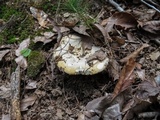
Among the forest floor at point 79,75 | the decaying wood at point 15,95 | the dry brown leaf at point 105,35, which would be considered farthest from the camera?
the dry brown leaf at point 105,35

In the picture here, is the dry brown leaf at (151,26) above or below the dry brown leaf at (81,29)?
below

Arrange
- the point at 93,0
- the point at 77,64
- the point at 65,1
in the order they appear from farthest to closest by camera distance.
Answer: the point at 93,0, the point at 65,1, the point at 77,64

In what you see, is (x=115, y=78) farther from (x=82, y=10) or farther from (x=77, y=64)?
(x=82, y=10)

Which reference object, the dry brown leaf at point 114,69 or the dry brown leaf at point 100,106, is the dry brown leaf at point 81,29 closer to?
the dry brown leaf at point 114,69

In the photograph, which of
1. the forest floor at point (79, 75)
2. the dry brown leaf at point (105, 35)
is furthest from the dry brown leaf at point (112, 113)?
the dry brown leaf at point (105, 35)

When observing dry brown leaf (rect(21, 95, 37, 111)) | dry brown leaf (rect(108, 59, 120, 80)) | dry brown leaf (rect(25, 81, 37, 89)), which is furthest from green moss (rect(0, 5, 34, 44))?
dry brown leaf (rect(108, 59, 120, 80))

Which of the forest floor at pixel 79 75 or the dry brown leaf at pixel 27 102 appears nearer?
the forest floor at pixel 79 75

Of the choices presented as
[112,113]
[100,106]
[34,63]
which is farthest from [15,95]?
[112,113]

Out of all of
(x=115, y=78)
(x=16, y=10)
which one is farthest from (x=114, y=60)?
(x=16, y=10)
